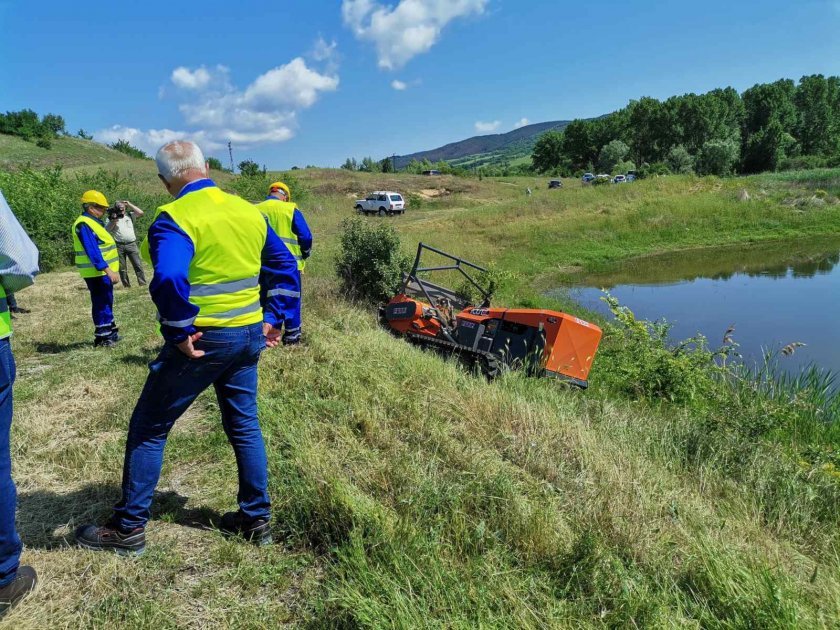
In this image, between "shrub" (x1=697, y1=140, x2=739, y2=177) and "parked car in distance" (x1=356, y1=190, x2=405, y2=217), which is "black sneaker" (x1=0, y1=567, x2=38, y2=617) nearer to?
"parked car in distance" (x1=356, y1=190, x2=405, y2=217)

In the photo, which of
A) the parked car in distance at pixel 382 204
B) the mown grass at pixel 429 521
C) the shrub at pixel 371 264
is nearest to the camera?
the mown grass at pixel 429 521

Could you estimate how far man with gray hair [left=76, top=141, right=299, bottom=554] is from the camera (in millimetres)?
2197

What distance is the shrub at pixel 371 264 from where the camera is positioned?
9211 mm

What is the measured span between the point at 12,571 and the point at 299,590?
4.06ft

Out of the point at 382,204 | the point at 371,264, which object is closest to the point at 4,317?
the point at 371,264

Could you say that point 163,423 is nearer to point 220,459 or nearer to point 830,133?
point 220,459

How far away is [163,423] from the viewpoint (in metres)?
2.39

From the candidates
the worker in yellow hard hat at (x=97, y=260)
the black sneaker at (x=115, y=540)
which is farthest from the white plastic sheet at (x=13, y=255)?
the worker in yellow hard hat at (x=97, y=260)

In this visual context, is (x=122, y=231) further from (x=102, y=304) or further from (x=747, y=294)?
(x=747, y=294)

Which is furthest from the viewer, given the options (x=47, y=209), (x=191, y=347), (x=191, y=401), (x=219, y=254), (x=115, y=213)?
(x=47, y=209)

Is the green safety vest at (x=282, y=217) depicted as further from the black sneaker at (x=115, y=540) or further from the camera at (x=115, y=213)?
the camera at (x=115, y=213)

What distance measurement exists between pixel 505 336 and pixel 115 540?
4.45 meters

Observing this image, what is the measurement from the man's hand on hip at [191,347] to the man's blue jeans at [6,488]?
2.19 feet

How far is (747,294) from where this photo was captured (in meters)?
12.7
